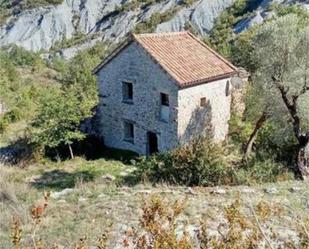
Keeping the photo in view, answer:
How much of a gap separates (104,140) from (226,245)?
20447mm

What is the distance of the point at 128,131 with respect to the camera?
2412 cm

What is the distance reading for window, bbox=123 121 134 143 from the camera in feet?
78.3

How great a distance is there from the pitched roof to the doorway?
344cm

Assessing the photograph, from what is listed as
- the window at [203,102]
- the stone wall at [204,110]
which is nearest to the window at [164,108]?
the stone wall at [204,110]

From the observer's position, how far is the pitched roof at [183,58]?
21.0 metres

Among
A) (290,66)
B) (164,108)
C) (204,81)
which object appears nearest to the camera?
(290,66)

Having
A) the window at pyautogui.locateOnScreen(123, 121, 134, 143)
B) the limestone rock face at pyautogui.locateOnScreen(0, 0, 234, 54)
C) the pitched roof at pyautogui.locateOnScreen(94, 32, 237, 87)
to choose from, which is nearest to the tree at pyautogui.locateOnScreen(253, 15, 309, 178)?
the pitched roof at pyautogui.locateOnScreen(94, 32, 237, 87)

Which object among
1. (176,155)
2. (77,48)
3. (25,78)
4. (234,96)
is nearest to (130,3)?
(77,48)

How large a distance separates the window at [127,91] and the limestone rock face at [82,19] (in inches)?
2082

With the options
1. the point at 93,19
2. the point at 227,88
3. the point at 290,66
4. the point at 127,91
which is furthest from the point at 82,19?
the point at 290,66

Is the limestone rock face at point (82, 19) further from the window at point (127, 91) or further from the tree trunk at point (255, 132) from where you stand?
the tree trunk at point (255, 132)

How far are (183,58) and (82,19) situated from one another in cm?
7223

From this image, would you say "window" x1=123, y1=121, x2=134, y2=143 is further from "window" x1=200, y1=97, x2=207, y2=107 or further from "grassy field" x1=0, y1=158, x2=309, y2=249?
"grassy field" x1=0, y1=158, x2=309, y2=249

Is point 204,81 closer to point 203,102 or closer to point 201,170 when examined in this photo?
point 203,102
